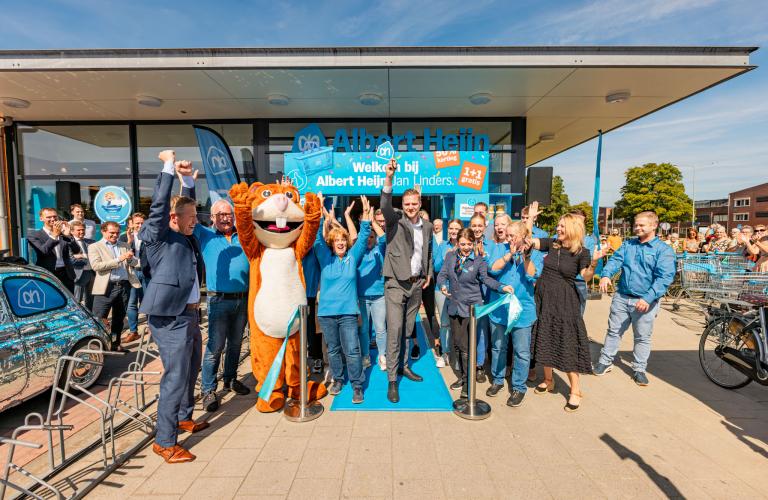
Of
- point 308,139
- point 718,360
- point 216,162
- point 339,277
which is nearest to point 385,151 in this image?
point 308,139

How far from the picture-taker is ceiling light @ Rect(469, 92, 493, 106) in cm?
739

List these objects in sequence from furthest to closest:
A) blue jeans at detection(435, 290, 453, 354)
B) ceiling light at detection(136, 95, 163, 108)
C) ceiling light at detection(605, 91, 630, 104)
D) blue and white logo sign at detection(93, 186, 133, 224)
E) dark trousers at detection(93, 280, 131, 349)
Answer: blue and white logo sign at detection(93, 186, 133, 224) → ceiling light at detection(136, 95, 163, 108) → ceiling light at detection(605, 91, 630, 104) → dark trousers at detection(93, 280, 131, 349) → blue jeans at detection(435, 290, 453, 354)

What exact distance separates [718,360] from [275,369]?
218 inches

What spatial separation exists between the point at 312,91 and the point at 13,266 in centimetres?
547

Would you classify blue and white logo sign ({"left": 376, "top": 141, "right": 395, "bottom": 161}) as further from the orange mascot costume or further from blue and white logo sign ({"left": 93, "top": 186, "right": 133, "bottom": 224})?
blue and white logo sign ({"left": 93, "top": 186, "right": 133, "bottom": 224})

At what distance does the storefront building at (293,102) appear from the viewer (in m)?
5.85

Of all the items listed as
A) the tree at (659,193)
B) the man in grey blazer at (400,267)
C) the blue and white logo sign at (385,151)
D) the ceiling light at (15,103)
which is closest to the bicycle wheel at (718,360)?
the man in grey blazer at (400,267)

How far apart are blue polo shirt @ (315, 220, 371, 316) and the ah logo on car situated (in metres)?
2.77

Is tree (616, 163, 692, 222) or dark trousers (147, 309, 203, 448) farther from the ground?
tree (616, 163, 692, 222)

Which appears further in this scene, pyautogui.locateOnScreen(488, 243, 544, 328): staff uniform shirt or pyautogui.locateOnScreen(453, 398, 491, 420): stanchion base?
pyautogui.locateOnScreen(488, 243, 544, 328): staff uniform shirt

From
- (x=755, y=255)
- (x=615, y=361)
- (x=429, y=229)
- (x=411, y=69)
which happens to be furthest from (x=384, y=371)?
(x=755, y=255)

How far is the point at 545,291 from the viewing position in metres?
3.74

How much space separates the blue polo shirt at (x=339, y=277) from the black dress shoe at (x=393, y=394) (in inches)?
35.4

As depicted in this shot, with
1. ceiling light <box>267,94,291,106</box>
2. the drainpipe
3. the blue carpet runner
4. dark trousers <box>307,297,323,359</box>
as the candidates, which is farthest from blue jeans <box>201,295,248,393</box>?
the drainpipe
